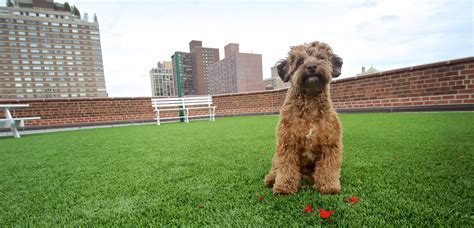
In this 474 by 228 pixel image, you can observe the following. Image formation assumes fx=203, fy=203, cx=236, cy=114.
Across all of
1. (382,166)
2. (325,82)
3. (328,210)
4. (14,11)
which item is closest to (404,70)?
(382,166)

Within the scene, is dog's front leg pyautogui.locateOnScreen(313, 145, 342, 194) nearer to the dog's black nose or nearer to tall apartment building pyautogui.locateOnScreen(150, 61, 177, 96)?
the dog's black nose

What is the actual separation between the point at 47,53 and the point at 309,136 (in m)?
104

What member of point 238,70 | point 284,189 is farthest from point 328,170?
point 238,70

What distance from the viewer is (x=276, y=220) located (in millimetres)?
1217

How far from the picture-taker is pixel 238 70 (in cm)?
4897

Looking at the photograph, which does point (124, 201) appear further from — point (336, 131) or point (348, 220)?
point (336, 131)

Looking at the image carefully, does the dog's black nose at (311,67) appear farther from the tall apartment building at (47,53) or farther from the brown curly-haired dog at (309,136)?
the tall apartment building at (47,53)

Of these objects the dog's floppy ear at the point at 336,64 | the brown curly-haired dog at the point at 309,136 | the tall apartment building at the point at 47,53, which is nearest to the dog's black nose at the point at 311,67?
the brown curly-haired dog at the point at 309,136

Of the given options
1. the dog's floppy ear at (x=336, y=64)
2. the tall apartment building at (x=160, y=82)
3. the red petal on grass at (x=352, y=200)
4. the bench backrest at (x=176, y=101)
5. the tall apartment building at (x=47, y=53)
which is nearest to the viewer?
the red petal on grass at (x=352, y=200)

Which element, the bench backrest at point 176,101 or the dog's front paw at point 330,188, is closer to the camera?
the dog's front paw at point 330,188

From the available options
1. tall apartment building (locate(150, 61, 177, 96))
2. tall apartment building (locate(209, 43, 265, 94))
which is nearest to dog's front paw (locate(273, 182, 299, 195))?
tall apartment building (locate(209, 43, 265, 94))

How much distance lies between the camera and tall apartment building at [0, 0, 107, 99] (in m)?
68.3

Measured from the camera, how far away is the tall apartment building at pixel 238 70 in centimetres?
4859

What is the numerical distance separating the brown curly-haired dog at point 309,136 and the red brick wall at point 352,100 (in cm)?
674
